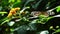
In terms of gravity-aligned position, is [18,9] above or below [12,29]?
above

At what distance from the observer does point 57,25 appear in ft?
4.19

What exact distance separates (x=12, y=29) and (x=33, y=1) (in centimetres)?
26

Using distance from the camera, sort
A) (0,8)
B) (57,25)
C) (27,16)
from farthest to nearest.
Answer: (0,8) → (27,16) → (57,25)

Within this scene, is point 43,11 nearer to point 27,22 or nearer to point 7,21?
point 27,22

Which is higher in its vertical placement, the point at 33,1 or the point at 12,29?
the point at 33,1

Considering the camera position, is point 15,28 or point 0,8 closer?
point 15,28

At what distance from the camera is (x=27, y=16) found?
4.55ft

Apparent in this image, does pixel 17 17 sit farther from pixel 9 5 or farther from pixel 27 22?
pixel 9 5

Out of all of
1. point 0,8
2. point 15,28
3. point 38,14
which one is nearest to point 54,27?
point 38,14

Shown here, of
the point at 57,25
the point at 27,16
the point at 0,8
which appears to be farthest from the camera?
the point at 0,8

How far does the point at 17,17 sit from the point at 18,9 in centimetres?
7

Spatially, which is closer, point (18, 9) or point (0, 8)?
point (18, 9)

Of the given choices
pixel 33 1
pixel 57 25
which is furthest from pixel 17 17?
pixel 57 25

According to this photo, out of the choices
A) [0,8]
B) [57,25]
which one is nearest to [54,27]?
[57,25]
